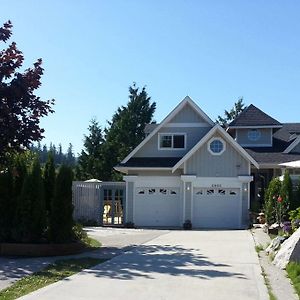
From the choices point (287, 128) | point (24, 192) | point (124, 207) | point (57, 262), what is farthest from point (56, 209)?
point (287, 128)

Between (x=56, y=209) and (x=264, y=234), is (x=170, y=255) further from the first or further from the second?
(x=264, y=234)

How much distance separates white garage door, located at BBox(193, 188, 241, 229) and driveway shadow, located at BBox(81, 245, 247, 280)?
12947mm

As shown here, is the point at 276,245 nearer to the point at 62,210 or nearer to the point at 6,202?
the point at 62,210

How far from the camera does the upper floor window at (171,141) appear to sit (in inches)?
1179

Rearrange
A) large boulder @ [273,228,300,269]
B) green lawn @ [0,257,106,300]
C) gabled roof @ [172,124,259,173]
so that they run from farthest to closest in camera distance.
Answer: gabled roof @ [172,124,259,173] < large boulder @ [273,228,300,269] < green lawn @ [0,257,106,300]

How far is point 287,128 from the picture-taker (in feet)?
120

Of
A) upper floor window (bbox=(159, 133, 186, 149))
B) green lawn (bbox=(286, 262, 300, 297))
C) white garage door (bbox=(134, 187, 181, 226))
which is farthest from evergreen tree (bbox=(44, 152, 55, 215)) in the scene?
upper floor window (bbox=(159, 133, 186, 149))

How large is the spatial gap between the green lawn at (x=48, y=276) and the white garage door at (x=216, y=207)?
15.1 m

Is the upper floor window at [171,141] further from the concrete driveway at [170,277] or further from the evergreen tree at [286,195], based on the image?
the concrete driveway at [170,277]

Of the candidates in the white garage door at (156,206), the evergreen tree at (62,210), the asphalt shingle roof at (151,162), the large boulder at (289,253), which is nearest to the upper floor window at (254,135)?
the asphalt shingle roof at (151,162)

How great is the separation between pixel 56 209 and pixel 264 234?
31.5 ft

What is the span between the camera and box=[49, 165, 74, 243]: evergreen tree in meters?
15.0

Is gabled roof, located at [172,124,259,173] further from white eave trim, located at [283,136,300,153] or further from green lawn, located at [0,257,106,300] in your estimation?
green lawn, located at [0,257,106,300]

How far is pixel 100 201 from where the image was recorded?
28.2 meters
